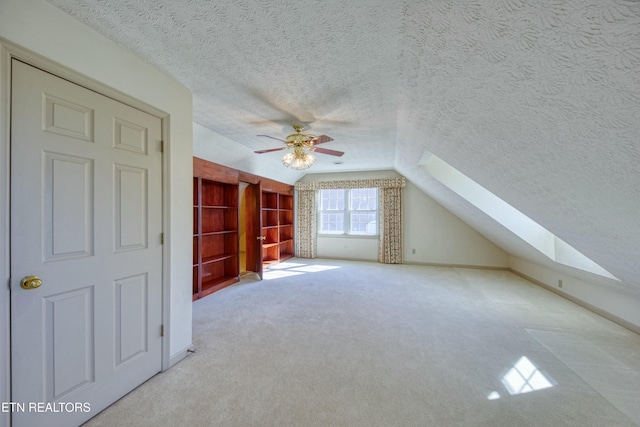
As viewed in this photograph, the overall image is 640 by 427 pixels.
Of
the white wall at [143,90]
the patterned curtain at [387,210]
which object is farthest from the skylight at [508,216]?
the white wall at [143,90]

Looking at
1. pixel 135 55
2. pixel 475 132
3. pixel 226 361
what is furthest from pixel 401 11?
pixel 226 361

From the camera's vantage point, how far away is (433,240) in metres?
5.79

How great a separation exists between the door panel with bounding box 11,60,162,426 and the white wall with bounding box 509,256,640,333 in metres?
4.63

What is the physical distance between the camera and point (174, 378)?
1822 millimetres

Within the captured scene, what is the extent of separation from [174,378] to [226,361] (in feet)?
1.27

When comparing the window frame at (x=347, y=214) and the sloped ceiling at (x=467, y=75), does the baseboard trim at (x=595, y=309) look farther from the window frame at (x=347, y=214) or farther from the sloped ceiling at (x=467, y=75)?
the window frame at (x=347, y=214)

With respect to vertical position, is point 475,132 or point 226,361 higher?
point 475,132

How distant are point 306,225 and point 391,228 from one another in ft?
7.63

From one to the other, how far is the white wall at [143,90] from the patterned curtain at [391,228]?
4.79 m

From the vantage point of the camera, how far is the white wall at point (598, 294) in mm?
2582

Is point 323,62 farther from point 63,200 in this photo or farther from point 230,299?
point 230,299

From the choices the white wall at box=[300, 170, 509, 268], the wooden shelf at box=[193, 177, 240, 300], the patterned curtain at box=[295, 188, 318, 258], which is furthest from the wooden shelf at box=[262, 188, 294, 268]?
the white wall at box=[300, 170, 509, 268]

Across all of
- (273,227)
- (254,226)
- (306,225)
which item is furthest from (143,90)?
(306,225)

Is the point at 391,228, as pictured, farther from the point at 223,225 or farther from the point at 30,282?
the point at 30,282
